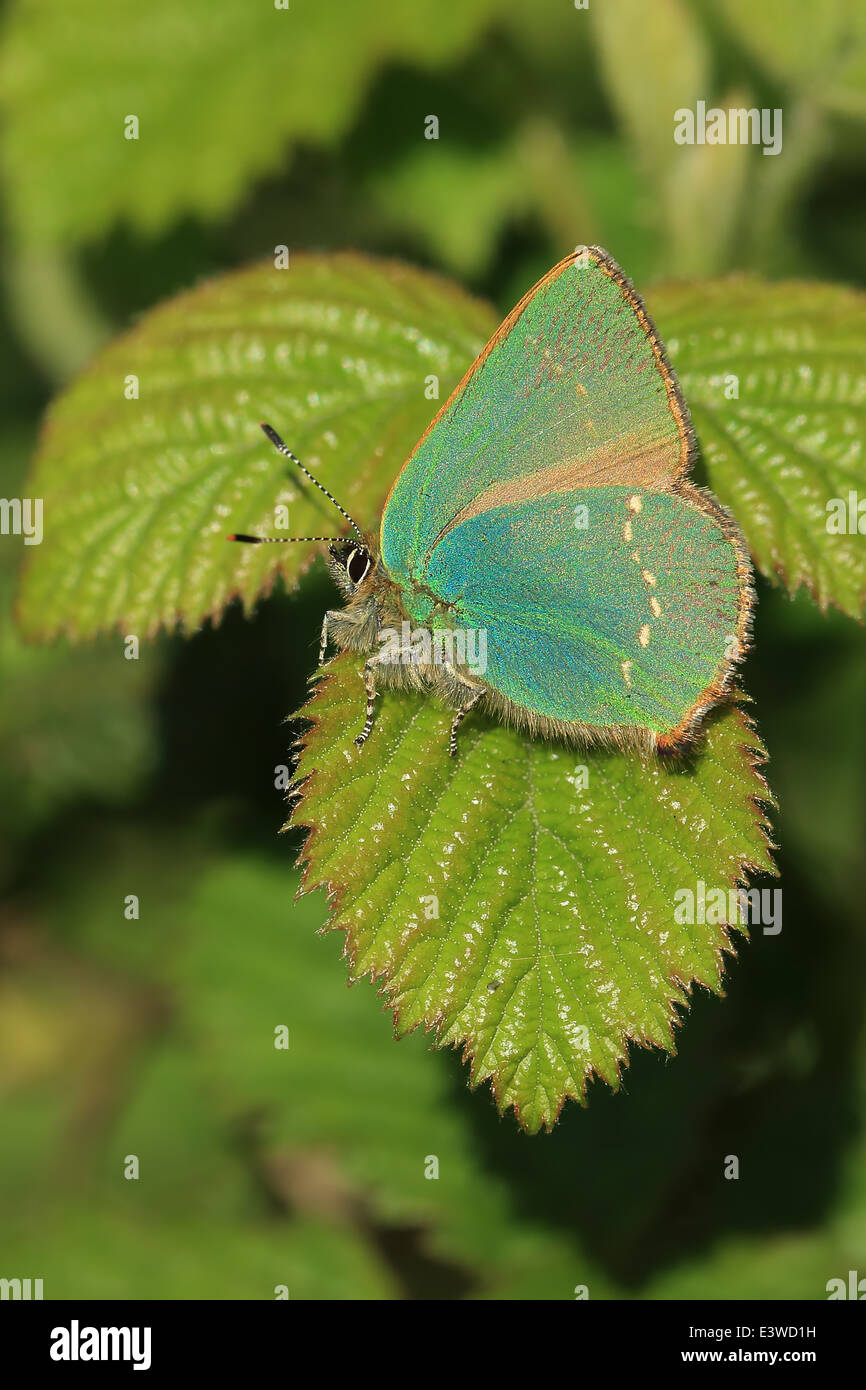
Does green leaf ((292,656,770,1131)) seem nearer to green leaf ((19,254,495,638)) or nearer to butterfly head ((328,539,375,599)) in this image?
butterfly head ((328,539,375,599))

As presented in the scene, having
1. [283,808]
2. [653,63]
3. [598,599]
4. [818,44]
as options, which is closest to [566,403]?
[598,599]

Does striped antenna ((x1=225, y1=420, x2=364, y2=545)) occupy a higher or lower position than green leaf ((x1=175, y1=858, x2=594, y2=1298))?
higher

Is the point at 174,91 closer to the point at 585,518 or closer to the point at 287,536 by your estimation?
the point at 287,536

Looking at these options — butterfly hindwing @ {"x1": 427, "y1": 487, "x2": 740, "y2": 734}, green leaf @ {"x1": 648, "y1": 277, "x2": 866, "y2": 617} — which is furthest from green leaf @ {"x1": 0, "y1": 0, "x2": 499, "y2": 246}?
butterfly hindwing @ {"x1": 427, "y1": 487, "x2": 740, "y2": 734}

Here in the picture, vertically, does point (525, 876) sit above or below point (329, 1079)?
above

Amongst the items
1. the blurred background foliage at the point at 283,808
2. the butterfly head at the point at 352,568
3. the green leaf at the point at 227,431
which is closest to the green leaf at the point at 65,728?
the blurred background foliage at the point at 283,808

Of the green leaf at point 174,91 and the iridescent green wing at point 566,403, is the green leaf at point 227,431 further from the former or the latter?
the green leaf at point 174,91
